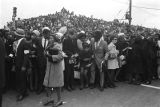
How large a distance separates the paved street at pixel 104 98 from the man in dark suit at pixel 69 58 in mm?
319

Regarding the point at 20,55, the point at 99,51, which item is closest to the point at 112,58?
the point at 99,51

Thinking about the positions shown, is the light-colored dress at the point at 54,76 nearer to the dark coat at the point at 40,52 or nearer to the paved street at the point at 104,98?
the paved street at the point at 104,98

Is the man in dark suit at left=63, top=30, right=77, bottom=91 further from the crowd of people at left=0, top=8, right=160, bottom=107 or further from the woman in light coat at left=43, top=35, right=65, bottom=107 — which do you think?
the woman in light coat at left=43, top=35, right=65, bottom=107

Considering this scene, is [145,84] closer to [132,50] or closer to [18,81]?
[132,50]

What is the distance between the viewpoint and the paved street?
844 cm

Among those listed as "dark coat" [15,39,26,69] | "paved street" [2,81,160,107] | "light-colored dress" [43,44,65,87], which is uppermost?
"dark coat" [15,39,26,69]

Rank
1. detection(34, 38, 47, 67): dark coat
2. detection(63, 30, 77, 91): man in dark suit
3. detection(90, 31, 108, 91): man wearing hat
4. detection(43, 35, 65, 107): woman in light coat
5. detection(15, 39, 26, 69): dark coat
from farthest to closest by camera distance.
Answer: detection(90, 31, 108, 91): man wearing hat, detection(63, 30, 77, 91): man in dark suit, detection(34, 38, 47, 67): dark coat, detection(15, 39, 26, 69): dark coat, detection(43, 35, 65, 107): woman in light coat

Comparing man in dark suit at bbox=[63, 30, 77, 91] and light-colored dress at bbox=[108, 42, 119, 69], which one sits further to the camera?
light-colored dress at bbox=[108, 42, 119, 69]

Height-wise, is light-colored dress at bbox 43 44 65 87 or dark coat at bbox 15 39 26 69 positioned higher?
dark coat at bbox 15 39 26 69

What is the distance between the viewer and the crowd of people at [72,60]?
838 cm

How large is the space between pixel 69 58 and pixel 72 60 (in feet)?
0.46

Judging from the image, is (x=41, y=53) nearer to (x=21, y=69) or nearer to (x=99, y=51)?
(x=21, y=69)

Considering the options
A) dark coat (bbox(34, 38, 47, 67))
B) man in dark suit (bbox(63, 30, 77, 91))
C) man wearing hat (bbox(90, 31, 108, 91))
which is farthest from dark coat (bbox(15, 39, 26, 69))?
man wearing hat (bbox(90, 31, 108, 91))

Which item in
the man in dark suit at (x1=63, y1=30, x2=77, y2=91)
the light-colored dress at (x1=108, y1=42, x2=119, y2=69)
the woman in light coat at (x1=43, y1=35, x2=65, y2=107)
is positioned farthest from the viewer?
the light-colored dress at (x1=108, y1=42, x2=119, y2=69)
